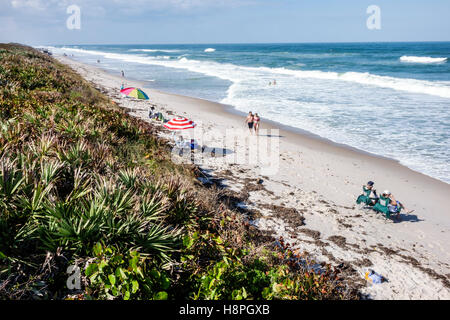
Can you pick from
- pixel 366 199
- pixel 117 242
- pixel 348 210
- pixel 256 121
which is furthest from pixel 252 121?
pixel 117 242

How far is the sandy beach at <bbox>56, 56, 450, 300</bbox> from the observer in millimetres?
6371

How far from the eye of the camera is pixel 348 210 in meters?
8.82

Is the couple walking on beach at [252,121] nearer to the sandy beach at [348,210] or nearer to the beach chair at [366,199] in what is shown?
the sandy beach at [348,210]

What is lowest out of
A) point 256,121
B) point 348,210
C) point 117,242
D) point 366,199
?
point 348,210

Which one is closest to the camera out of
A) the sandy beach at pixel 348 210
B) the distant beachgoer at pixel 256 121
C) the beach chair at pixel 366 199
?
the sandy beach at pixel 348 210

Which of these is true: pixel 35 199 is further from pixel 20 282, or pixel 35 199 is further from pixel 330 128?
pixel 330 128

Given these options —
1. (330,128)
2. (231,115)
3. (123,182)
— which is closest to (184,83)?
(231,115)

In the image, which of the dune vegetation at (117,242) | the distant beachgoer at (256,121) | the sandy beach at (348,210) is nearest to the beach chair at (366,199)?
the sandy beach at (348,210)

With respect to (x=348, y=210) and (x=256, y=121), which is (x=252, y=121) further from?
(x=348, y=210)

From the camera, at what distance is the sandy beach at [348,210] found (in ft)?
20.9

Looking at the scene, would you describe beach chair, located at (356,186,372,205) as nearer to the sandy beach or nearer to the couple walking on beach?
the sandy beach

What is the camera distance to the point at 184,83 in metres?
35.9

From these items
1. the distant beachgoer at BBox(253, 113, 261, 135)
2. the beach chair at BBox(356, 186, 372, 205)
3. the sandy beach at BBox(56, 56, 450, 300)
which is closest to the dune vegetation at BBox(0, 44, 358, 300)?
the sandy beach at BBox(56, 56, 450, 300)

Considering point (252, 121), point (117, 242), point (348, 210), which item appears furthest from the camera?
point (252, 121)
